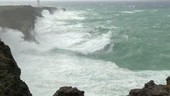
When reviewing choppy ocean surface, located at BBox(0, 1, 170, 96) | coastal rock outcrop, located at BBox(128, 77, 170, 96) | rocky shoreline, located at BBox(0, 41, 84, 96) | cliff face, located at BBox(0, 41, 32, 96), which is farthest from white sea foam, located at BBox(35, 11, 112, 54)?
rocky shoreline, located at BBox(0, 41, 84, 96)

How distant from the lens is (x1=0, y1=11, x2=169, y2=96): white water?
70.6 feet

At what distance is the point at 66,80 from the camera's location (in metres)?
23.3

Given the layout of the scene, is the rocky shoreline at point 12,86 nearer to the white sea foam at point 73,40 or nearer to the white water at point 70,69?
the white water at point 70,69

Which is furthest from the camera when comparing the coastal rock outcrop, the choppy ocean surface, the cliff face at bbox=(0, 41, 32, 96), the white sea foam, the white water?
the white sea foam

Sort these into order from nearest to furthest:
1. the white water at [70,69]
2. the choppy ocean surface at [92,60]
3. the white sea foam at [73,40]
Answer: the white water at [70,69] < the choppy ocean surface at [92,60] < the white sea foam at [73,40]

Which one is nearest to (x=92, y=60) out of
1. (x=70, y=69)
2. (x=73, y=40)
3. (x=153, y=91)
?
(x=70, y=69)

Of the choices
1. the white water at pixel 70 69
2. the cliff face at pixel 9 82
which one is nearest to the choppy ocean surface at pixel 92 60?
the white water at pixel 70 69

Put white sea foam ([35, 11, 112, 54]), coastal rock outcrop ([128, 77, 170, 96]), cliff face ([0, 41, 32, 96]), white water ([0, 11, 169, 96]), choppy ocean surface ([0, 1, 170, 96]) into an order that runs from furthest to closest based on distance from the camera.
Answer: white sea foam ([35, 11, 112, 54]) < choppy ocean surface ([0, 1, 170, 96]) < white water ([0, 11, 169, 96]) < coastal rock outcrop ([128, 77, 170, 96]) < cliff face ([0, 41, 32, 96])

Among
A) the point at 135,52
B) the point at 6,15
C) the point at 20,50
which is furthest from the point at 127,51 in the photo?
the point at 6,15

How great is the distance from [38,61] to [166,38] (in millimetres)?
20190

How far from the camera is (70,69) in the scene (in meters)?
26.7

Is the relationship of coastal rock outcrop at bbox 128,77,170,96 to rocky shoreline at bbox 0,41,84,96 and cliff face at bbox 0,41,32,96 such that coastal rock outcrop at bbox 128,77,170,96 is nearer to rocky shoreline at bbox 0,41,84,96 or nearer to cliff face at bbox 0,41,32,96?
rocky shoreline at bbox 0,41,84,96

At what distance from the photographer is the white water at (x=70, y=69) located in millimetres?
21516

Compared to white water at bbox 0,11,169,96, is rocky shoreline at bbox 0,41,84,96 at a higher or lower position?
higher
